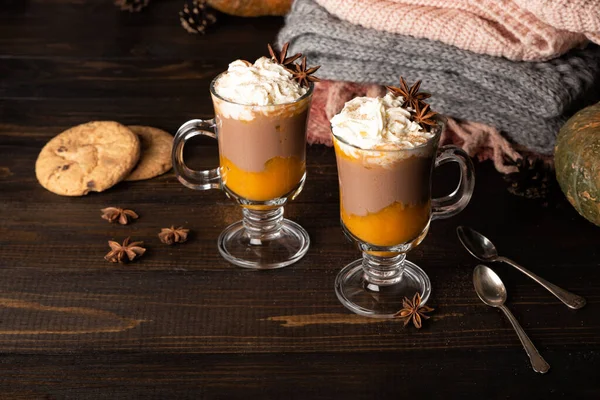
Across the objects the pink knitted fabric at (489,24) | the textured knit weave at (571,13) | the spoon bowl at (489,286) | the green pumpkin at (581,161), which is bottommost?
the spoon bowl at (489,286)

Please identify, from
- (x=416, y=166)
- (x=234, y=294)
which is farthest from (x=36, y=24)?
(x=416, y=166)

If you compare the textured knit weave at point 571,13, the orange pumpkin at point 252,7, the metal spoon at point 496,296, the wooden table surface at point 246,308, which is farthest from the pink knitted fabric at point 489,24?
the orange pumpkin at point 252,7

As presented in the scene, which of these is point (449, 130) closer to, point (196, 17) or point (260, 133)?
point (260, 133)

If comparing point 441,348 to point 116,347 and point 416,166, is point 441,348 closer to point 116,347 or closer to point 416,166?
point 416,166

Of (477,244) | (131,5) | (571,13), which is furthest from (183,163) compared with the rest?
(131,5)

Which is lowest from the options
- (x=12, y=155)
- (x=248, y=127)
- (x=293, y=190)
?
(x=12, y=155)

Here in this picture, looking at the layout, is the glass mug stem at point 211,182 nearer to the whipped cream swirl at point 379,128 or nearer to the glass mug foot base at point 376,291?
the glass mug foot base at point 376,291
